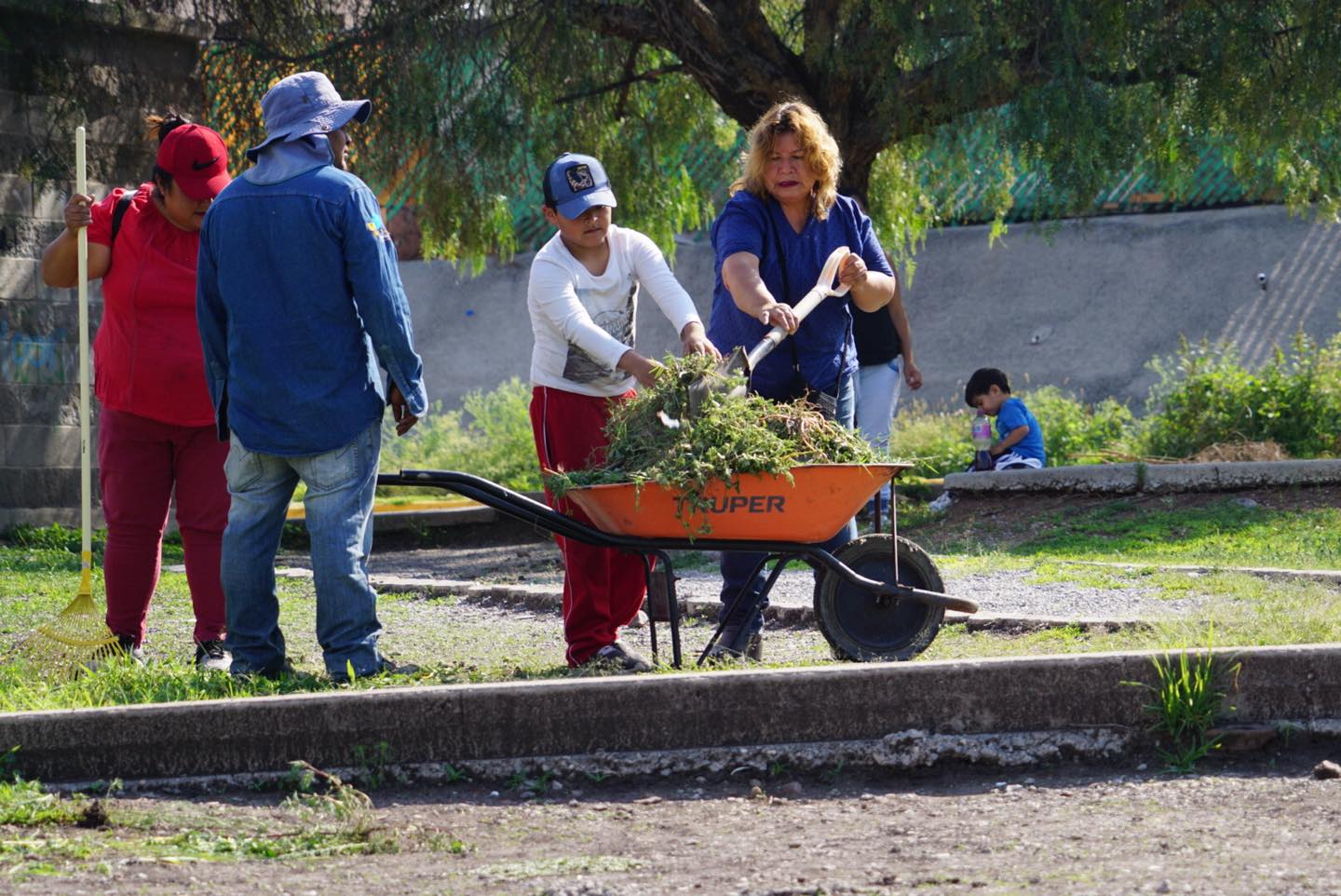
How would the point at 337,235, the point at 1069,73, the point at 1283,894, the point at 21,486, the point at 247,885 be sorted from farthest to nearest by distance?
the point at 21,486 → the point at 1069,73 → the point at 337,235 → the point at 247,885 → the point at 1283,894

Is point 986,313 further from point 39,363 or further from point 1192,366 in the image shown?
point 39,363

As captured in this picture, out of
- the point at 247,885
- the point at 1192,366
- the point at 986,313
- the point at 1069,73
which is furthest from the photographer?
the point at 986,313

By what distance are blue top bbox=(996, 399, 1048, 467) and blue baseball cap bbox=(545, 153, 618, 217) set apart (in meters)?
7.20

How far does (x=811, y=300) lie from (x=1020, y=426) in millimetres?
7117

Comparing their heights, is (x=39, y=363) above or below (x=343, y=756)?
above

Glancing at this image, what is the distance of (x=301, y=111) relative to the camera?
198 inches

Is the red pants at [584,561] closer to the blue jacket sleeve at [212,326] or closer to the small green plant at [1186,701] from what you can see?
the blue jacket sleeve at [212,326]

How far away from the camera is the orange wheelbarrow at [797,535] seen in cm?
487

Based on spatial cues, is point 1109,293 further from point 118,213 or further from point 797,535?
point 118,213

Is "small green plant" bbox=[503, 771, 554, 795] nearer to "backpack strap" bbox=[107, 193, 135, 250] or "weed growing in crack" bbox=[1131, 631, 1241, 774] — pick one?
"weed growing in crack" bbox=[1131, 631, 1241, 774]

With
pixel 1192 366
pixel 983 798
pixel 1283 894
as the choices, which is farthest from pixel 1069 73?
pixel 1283 894

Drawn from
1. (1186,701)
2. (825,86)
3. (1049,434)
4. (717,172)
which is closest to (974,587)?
(1186,701)

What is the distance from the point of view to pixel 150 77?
12.2 m

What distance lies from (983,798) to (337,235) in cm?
243
